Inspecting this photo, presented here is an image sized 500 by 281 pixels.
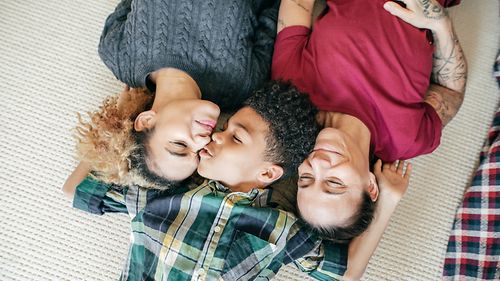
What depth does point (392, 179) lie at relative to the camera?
45.2 inches

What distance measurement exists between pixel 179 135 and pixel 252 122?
165mm

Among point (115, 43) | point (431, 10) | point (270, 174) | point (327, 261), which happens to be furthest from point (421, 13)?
point (115, 43)

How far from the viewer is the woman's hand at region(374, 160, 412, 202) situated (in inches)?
44.3

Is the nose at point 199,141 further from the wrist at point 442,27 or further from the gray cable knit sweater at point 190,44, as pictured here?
the wrist at point 442,27

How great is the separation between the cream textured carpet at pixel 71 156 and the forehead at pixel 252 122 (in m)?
0.41

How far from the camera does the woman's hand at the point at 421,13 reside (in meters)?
1.11

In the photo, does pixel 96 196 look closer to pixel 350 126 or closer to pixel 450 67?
pixel 350 126

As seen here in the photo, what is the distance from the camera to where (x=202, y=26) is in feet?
3.63

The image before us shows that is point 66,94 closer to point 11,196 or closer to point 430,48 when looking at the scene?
point 11,196

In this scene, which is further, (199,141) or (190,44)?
(190,44)

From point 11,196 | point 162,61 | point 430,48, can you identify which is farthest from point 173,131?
point 430,48

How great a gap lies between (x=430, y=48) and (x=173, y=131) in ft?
2.24

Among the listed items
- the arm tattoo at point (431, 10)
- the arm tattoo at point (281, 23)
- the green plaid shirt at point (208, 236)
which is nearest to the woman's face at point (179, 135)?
the green plaid shirt at point (208, 236)

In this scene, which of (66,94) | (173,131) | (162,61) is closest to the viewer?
(173,131)
